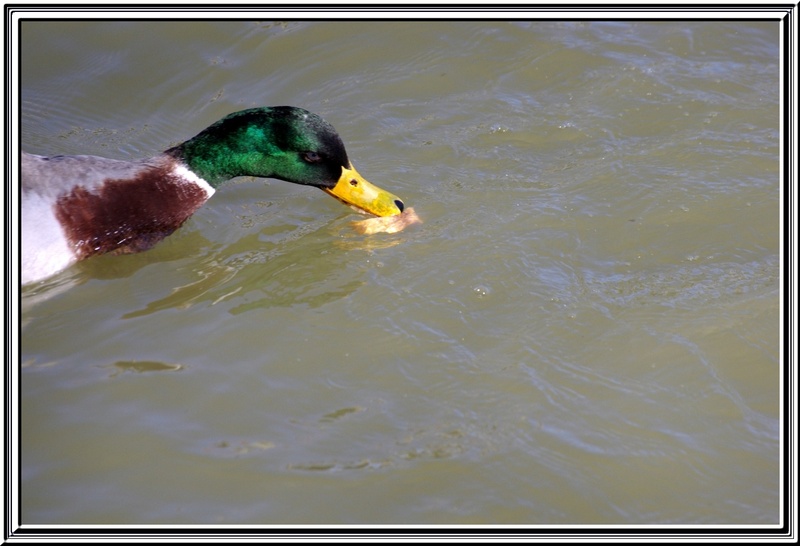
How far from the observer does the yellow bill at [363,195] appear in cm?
472

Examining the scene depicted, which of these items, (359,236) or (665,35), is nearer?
(359,236)

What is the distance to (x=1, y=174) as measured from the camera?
13.7 ft

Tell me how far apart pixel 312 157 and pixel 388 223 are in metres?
0.51

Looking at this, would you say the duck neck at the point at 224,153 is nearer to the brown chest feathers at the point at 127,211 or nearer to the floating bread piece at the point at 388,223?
the brown chest feathers at the point at 127,211

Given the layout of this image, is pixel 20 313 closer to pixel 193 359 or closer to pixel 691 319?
pixel 193 359

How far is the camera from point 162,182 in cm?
466

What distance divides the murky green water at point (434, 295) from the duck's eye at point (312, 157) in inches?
15.4

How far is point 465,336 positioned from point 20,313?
1911mm

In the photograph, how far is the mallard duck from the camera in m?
4.33

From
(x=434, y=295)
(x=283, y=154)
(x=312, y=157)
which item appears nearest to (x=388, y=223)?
(x=312, y=157)

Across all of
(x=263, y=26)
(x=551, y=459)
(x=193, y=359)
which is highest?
(x=263, y=26)

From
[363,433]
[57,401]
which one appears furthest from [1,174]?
[363,433]

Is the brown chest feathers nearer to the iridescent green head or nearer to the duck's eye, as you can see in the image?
the iridescent green head

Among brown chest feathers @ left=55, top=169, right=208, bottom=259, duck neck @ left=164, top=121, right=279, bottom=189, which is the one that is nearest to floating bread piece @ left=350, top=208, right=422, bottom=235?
duck neck @ left=164, top=121, right=279, bottom=189
